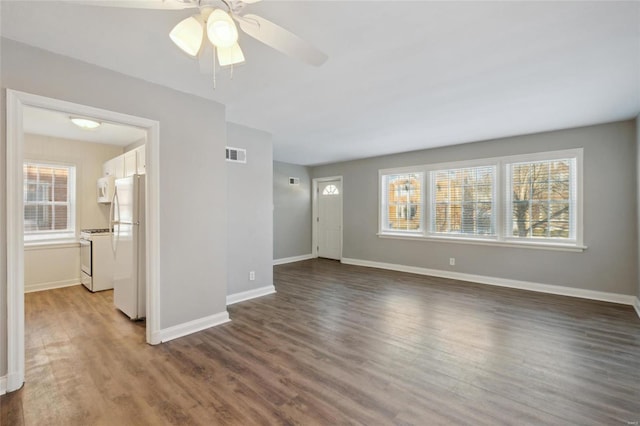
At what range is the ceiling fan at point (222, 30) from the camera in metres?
1.38

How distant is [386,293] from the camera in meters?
4.45

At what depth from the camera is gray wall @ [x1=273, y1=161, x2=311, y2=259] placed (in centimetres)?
691

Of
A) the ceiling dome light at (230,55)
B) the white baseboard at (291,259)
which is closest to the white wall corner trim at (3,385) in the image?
the ceiling dome light at (230,55)

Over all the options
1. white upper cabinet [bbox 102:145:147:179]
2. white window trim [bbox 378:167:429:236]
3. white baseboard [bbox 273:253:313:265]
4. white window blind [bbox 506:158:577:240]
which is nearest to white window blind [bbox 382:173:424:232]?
white window trim [bbox 378:167:429:236]

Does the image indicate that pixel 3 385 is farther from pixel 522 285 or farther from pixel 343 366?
pixel 522 285

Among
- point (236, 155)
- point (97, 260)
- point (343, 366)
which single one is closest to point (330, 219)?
point (236, 155)

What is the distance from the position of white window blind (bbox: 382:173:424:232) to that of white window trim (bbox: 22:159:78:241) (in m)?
5.99

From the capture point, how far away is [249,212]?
14.0 ft

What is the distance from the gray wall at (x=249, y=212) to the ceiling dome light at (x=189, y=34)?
2.50 metres

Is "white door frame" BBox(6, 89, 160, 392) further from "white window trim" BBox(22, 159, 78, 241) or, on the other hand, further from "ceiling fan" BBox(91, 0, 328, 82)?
"white window trim" BBox(22, 159, 78, 241)

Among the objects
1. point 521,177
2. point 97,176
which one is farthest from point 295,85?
point 97,176

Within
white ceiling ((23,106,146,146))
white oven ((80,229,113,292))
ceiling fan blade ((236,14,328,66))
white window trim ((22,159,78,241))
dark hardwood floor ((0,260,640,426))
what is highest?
white ceiling ((23,106,146,146))

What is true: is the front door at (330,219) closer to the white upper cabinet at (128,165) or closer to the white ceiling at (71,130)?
the white ceiling at (71,130)

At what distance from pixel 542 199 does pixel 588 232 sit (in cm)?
74
